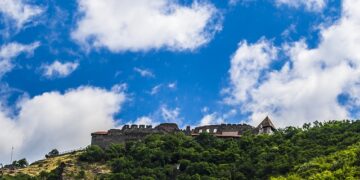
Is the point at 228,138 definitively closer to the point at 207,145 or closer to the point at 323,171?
the point at 207,145

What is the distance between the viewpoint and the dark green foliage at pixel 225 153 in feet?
291

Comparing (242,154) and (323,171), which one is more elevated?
A: (242,154)

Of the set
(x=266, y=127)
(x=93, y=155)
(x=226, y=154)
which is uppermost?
(x=266, y=127)

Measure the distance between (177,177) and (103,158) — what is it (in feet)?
52.6

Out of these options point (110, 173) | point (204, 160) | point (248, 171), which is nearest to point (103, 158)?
point (110, 173)

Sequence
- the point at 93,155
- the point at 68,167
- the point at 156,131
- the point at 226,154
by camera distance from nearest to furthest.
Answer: the point at 226,154
the point at 68,167
the point at 93,155
the point at 156,131

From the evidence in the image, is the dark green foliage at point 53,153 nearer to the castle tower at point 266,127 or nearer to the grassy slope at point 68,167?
the grassy slope at point 68,167

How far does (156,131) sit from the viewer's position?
4550 inches

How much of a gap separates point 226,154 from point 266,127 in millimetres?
20779

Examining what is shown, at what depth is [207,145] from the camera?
107m

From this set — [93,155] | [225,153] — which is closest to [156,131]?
[93,155]

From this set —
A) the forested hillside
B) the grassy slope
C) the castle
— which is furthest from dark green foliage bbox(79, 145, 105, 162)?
the castle

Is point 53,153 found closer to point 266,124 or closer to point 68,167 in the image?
point 68,167

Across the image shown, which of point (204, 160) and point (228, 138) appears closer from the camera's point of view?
point (204, 160)
